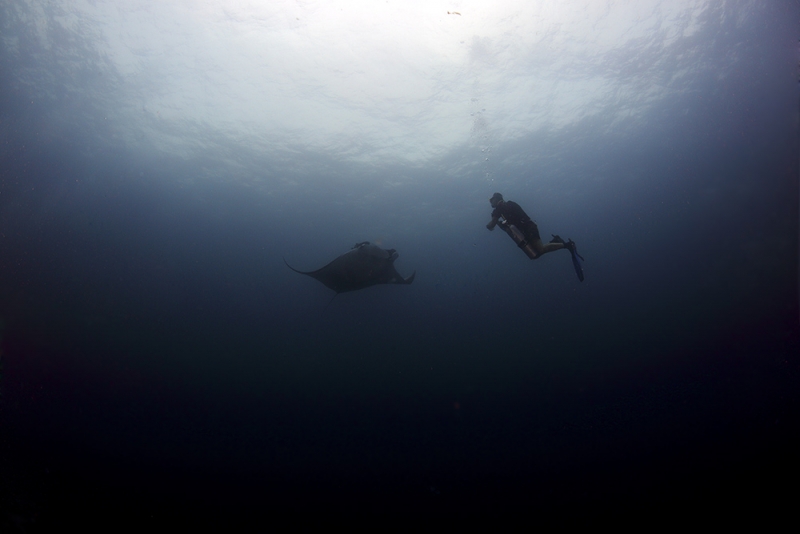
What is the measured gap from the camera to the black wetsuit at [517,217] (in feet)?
24.5

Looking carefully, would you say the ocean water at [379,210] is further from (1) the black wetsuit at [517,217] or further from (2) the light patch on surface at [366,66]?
(1) the black wetsuit at [517,217]

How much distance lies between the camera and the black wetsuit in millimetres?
7471

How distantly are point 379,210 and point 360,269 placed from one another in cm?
2214

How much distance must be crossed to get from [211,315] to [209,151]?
39117 mm

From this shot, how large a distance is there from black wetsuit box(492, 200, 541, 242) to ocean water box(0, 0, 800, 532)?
32.8 feet

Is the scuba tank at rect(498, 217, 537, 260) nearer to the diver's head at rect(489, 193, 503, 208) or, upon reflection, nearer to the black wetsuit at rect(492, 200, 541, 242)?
the black wetsuit at rect(492, 200, 541, 242)

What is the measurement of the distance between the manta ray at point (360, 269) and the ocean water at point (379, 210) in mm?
10345

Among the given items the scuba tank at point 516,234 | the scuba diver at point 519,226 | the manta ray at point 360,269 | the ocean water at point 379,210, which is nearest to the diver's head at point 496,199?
the scuba diver at point 519,226

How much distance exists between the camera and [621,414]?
25734 mm

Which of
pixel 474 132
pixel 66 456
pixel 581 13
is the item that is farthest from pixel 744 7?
pixel 66 456

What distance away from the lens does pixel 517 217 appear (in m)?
7.54

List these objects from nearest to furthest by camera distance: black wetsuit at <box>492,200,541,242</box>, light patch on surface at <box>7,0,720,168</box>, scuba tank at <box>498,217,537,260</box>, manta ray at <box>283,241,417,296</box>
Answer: black wetsuit at <box>492,200,541,242</box> → scuba tank at <box>498,217,537,260</box> → manta ray at <box>283,241,417,296</box> → light patch on surface at <box>7,0,720,168</box>

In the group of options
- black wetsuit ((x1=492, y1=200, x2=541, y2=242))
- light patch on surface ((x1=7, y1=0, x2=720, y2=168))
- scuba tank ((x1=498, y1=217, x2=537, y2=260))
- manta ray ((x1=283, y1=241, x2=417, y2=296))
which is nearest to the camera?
black wetsuit ((x1=492, y1=200, x2=541, y2=242))

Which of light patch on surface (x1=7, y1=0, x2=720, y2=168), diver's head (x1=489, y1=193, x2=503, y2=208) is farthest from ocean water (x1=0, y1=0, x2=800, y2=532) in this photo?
diver's head (x1=489, y1=193, x2=503, y2=208)
